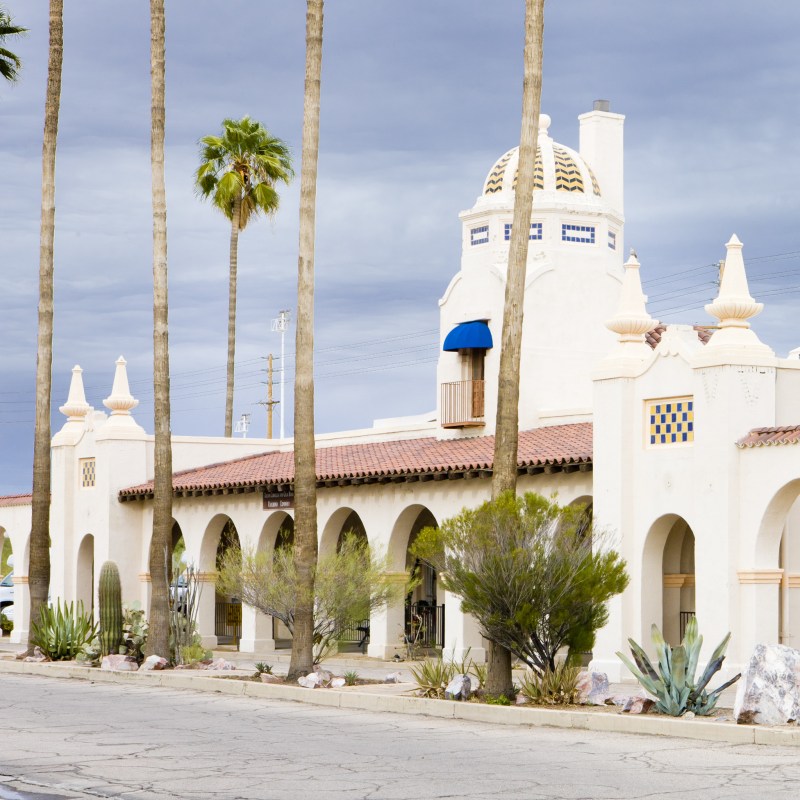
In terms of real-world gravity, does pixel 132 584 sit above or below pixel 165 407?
below

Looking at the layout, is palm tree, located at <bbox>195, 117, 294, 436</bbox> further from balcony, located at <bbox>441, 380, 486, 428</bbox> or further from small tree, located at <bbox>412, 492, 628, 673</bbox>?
small tree, located at <bbox>412, 492, 628, 673</bbox>

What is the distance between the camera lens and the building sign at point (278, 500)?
32.8 metres

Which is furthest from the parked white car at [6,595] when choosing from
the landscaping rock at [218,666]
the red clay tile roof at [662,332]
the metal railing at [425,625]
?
the red clay tile roof at [662,332]

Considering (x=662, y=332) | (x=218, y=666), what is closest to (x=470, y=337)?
(x=662, y=332)

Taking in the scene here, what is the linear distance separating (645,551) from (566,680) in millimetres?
5925

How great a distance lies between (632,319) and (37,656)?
44.1 ft

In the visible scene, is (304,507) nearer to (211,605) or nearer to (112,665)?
(112,665)

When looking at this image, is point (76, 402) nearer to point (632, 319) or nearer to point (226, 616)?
point (226, 616)

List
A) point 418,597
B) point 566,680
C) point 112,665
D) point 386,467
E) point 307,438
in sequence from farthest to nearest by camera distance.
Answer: point 418,597
point 386,467
point 112,665
point 307,438
point 566,680

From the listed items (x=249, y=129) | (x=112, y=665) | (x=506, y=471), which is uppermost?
(x=249, y=129)

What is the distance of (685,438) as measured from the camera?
24031 millimetres

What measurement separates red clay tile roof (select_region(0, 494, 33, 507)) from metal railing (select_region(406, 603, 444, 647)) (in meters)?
14.1

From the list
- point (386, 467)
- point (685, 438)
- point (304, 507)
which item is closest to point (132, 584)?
point (386, 467)

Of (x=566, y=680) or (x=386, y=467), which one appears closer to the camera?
(x=566, y=680)
